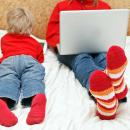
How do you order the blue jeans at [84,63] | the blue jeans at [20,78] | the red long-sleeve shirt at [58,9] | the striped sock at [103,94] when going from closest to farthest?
the striped sock at [103,94] < the blue jeans at [20,78] < the blue jeans at [84,63] < the red long-sleeve shirt at [58,9]

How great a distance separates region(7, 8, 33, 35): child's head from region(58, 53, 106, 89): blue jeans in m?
0.24

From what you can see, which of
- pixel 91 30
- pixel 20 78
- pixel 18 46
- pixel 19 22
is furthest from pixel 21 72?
pixel 91 30

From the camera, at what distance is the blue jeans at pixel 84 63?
4.46 feet

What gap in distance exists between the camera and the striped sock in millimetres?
1029

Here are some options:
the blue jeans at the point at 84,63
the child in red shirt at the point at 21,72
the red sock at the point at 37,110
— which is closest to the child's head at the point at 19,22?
the child in red shirt at the point at 21,72

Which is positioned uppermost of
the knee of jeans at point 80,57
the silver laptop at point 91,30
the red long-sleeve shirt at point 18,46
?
the silver laptop at point 91,30

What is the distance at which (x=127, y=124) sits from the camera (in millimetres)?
1039

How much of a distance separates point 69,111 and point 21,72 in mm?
351

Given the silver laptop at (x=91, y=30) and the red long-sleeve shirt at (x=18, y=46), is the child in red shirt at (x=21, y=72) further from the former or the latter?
the silver laptop at (x=91, y=30)

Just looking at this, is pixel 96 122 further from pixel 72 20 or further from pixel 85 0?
pixel 85 0

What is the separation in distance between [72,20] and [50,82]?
11.6 inches

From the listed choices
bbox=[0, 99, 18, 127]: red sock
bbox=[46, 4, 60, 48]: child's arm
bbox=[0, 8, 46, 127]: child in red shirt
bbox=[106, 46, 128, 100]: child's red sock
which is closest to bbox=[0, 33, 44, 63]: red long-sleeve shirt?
bbox=[0, 8, 46, 127]: child in red shirt

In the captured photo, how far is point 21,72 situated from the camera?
1376 millimetres

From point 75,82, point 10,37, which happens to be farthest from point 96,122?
point 10,37
